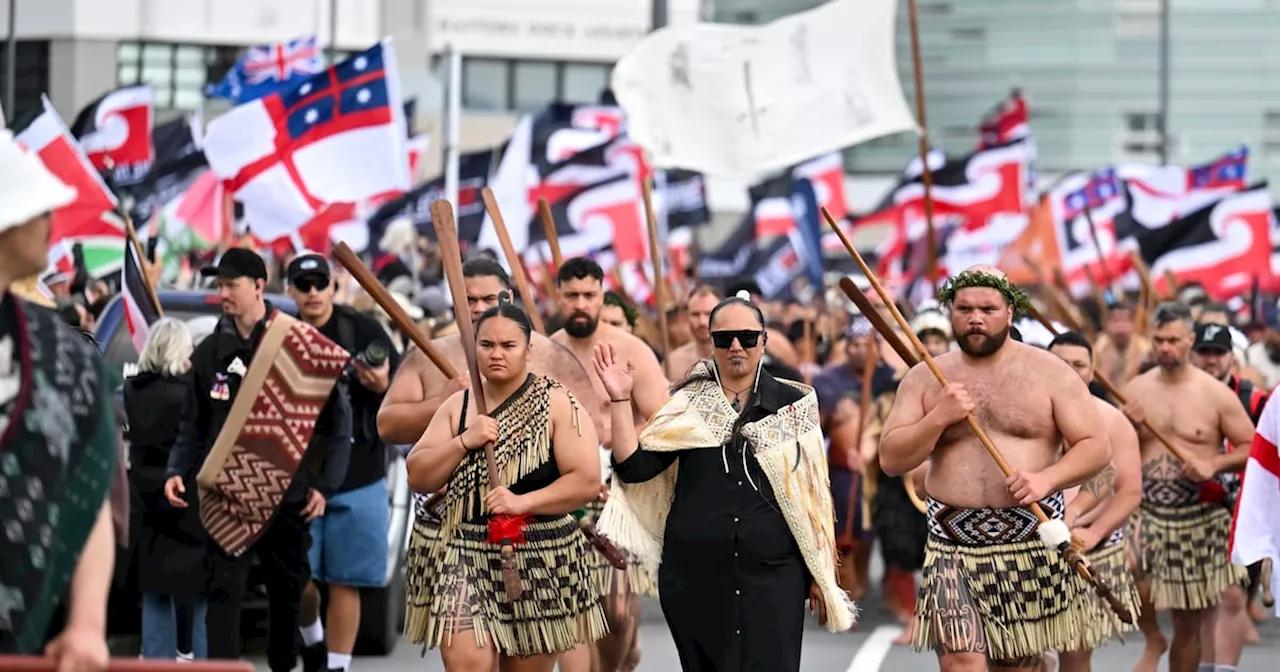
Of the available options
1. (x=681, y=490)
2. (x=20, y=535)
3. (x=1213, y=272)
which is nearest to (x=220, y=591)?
(x=681, y=490)

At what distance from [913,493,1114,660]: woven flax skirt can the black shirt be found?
3.12m

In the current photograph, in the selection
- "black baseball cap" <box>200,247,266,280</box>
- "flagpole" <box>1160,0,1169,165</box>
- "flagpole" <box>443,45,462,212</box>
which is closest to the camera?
"black baseball cap" <box>200,247,266,280</box>

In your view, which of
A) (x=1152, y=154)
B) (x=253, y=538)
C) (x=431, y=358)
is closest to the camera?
(x=431, y=358)

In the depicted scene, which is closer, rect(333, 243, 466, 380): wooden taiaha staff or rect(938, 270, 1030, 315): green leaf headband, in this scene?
rect(333, 243, 466, 380): wooden taiaha staff

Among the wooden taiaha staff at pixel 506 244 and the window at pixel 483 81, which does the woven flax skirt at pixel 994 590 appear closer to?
the wooden taiaha staff at pixel 506 244

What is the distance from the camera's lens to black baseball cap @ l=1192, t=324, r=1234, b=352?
12727 mm

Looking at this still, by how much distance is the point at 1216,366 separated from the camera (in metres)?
12.8

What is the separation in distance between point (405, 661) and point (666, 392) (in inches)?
108

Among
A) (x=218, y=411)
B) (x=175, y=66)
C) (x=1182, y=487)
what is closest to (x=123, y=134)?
(x=218, y=411)

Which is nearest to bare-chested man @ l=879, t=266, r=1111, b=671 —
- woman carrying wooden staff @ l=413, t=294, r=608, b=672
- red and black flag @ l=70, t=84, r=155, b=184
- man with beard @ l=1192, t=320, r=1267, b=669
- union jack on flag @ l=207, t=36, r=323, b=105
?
woman carrying wooden staff @ l=413, t=294, r=608, b=672

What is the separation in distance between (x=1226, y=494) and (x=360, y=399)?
4365 millimetres

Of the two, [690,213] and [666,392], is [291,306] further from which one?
[690,213]

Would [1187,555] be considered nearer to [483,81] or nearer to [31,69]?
[31,69]

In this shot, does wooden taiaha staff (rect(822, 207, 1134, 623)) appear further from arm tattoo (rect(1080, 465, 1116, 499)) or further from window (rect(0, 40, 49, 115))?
window (rect(0, 40, 49, 115))
